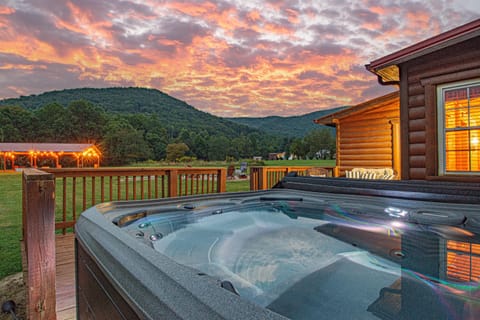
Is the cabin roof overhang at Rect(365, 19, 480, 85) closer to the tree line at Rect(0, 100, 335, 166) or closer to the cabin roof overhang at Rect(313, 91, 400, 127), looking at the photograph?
the cabin roof overhang at Rect(313, 91, 400, 127)

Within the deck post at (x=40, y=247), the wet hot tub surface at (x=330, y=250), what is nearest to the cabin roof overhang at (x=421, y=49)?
the wet hot tub surface at (x=330, y=250)

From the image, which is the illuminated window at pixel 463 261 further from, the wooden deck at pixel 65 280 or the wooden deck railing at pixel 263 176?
Answer: the wooden deck railing at pixel 263 176

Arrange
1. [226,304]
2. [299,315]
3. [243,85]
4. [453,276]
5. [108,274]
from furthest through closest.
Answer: [243,85]
[453,276]
[299,315]
[108,274]
[226,304]

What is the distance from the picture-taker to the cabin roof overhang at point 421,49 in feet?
10.2

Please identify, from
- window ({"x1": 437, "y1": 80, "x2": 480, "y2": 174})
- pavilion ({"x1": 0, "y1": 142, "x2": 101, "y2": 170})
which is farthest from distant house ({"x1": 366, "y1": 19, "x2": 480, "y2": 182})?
pavilion ({"x1": 0, "y1": 142, "x2": 101, "y2": 170})

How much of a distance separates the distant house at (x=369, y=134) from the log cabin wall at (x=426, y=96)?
219 cm

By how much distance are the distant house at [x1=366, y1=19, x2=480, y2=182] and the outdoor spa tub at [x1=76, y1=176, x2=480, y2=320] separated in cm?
157

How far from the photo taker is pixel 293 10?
6586 mm

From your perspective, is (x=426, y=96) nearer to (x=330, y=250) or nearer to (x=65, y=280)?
(x=330, y=250)

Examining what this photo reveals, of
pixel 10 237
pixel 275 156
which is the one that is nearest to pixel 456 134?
pixel 10 237

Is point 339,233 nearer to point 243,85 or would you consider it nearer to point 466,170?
point 466,170

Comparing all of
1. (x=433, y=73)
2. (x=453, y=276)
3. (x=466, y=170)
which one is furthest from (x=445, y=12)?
(x=453, y=276)

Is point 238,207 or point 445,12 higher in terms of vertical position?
point 445,12

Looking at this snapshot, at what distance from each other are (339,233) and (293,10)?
608 cm
